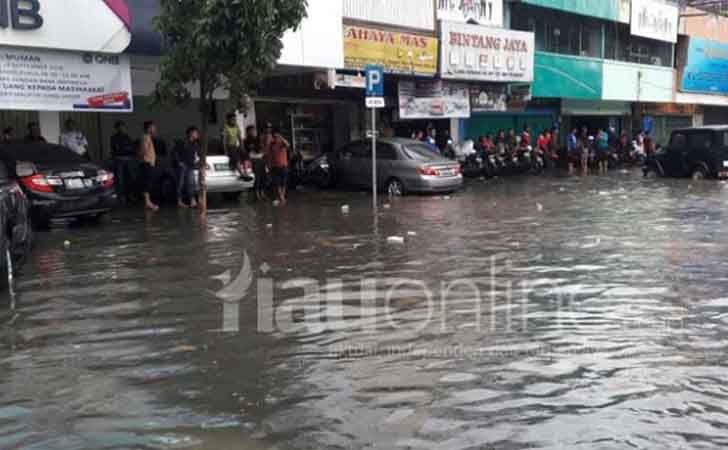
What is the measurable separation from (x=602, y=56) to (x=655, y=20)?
4185 millimetres

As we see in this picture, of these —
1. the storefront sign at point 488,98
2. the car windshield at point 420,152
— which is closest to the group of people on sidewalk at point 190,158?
the car windshield at point 420,152

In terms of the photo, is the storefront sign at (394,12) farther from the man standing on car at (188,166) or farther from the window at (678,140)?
the window at (678,140)

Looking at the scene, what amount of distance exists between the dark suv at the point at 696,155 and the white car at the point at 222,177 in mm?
13926

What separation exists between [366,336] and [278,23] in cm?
974

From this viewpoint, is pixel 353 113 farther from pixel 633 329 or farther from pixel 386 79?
pixel 633 329

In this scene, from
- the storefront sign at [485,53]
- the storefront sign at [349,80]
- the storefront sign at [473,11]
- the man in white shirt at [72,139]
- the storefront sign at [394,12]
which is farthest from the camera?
the storefront sign at [473,11]

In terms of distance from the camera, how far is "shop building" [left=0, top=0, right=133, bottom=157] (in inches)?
542

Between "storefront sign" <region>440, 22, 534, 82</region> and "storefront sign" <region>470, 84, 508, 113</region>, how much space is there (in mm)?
661

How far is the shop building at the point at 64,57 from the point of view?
45.1 ft

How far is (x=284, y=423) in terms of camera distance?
424 centimetres

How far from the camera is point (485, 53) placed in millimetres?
25484

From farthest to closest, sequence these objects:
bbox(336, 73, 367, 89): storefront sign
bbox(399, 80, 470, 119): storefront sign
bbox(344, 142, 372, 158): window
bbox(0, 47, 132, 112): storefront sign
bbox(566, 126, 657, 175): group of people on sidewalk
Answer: bbox(566, 126, 657, 175): group of people on sidewalk, bbox(399, 80, 470, 119): storefront sign, bbox(336, 73, 367, 89): storefront sign, bbox(344, 142, 372, 158): window, bbox(0, 47, 132, 112): storefront sign

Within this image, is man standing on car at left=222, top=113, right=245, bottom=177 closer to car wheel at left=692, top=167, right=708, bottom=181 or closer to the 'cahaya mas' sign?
the 'cahaya mas' sign

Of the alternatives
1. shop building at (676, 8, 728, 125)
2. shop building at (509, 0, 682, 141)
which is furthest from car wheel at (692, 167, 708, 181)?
shop building at (676, 8, 728, 125)
